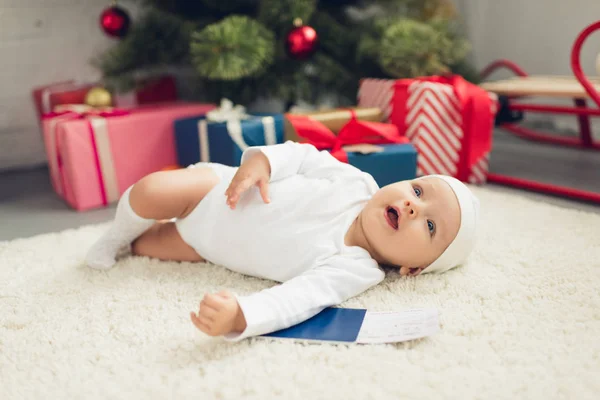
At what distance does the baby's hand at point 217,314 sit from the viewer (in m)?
0.65

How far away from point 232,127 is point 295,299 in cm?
76

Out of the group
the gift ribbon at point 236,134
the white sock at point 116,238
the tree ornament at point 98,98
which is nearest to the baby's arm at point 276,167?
the white sock at point 116,238

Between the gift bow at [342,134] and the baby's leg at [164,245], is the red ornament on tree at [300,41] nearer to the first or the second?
the gift bow at [342,134]

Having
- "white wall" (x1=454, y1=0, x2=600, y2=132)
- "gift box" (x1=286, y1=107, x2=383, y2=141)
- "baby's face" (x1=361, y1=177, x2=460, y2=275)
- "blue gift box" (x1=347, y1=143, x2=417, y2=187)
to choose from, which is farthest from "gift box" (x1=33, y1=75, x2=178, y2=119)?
"white wall" (x1=454, y1=0, x2=600, y2=132)

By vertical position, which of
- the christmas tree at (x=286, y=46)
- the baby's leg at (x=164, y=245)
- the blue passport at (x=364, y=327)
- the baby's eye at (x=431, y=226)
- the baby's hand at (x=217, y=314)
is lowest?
the blue passport at (x=364, y=327)

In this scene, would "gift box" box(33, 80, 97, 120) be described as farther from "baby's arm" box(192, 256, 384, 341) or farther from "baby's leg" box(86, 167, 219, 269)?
"baby's arm" box(192, 256, 384, 341)

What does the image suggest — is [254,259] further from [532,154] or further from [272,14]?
[532,154]

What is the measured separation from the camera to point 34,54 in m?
1.90

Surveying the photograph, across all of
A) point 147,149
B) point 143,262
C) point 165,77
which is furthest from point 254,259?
point 165,77

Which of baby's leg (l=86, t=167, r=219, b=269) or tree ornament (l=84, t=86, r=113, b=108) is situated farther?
tree ornament (l=84, t=86, r=113, b=108)

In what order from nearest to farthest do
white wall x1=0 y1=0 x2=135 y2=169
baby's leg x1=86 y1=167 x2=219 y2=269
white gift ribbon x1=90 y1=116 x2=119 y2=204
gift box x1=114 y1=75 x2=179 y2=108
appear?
baby's leg x1=86 y1=167 x2=219 y2=269
white gift ribbon x1=90 y1=116 x2=119 y2=204
white wall x1=0 y1=0 x2=135 y2=169
gift box x1=114 y1=75 x2=179 y2=108

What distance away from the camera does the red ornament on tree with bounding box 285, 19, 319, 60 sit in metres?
1.48

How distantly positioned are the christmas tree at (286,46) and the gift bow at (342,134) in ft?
0.80

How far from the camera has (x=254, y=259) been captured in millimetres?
852
